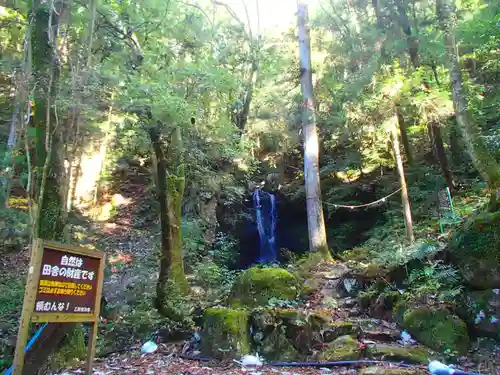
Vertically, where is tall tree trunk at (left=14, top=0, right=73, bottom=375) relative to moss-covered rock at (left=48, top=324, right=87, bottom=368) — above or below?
above

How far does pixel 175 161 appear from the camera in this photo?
8.18 m

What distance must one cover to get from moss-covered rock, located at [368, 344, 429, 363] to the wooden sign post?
142 inches

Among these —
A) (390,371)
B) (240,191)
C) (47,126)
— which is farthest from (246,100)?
(390,371)

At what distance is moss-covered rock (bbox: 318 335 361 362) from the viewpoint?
504 cm

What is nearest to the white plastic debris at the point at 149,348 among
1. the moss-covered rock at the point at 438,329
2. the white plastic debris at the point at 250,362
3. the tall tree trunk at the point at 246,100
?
the white plastic debris at the point at 250,362

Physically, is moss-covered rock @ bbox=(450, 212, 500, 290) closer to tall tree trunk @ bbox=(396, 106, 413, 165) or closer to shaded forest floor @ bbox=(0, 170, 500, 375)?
shaded forest floor @ bbox=(0, 170, 500, 375)

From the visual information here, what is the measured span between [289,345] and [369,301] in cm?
235

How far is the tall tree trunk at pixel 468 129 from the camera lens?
21.1ft

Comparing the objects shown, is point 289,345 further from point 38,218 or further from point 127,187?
point 127,187

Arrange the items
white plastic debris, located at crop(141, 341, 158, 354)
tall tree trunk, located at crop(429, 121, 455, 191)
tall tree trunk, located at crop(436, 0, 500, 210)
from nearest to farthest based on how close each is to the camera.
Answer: white plastic debris, located at crop(141, 341, 158, 354) → tall tree trunk, located at crop(436, 0, 500, 210) → tall tree trunk, located at crop(429, 121, 455, 191)

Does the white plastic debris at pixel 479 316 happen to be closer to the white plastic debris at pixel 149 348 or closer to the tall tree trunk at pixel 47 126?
the white plastic debris at pixel 149 348

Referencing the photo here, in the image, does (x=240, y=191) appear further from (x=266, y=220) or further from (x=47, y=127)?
(x=47, y=127)

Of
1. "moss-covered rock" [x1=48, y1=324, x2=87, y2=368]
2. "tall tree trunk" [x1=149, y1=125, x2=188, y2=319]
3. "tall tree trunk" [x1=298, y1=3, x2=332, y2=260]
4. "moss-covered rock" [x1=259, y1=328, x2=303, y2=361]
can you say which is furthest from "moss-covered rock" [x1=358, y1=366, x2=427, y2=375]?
"tall tree trunk" [x1=298, y1=3, x2=332, y2=260]

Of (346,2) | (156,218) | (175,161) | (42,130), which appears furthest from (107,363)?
(346,2)
